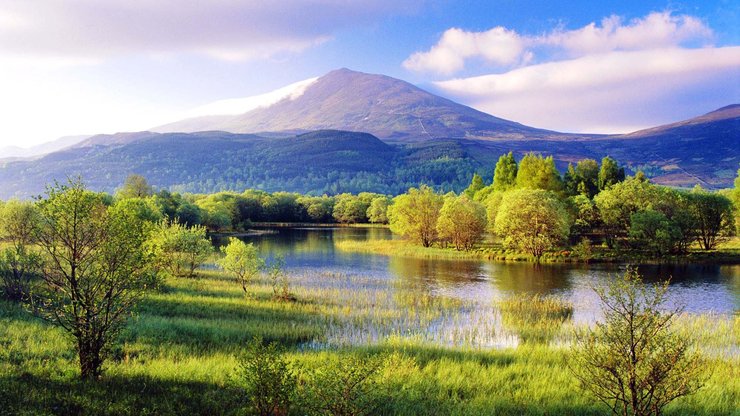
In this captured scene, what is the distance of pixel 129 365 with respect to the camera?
17469 mm

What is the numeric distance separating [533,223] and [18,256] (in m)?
65.0

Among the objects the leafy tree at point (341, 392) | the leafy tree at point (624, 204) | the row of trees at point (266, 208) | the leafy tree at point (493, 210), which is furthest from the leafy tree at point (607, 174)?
the leafy tree at point (341, 392)

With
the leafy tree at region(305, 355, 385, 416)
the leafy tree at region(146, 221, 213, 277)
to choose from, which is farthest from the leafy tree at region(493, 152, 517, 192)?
the leafy tree at region(305, 355, 385, 416)

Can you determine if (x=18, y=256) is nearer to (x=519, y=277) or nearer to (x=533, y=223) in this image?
(x=519, y=277)

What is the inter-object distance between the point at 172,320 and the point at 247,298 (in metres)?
9.54

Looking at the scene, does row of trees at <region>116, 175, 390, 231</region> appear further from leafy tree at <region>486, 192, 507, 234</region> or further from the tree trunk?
the tree trunk

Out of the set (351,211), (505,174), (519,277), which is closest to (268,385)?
(519,277)

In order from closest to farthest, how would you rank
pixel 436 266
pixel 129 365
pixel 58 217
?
pixel 58 217, pixel 129 365, pixel 436 266

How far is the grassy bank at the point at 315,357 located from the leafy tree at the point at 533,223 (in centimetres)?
3763

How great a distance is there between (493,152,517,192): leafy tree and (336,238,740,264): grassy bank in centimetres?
3750

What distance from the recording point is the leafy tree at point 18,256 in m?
16.6

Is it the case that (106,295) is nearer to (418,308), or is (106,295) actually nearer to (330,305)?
(330,305)

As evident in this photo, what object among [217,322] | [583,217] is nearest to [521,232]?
[583,217]

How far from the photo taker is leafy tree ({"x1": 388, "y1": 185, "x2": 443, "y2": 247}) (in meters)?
90.6
